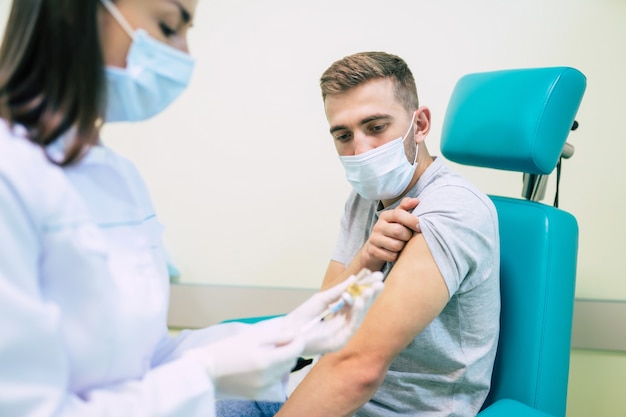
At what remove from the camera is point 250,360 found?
0.65 meters

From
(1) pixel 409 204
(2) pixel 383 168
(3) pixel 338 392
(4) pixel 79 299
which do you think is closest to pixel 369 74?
(2) pixel 383 168

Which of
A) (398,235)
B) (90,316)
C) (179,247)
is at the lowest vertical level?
(179,247)

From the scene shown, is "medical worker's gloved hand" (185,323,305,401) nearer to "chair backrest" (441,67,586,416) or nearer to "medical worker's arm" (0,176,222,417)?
"medical worker's arm" (0,176,222,417)

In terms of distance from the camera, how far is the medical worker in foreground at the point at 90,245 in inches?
19.9

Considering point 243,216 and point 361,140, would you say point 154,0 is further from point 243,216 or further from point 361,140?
point 243,216

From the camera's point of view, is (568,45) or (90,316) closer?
(90,316)

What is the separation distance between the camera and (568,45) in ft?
5.49

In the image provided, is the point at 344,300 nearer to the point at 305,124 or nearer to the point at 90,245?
the point at 90,245

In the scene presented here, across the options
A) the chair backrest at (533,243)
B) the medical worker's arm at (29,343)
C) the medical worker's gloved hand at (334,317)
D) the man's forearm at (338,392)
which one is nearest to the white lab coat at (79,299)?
the medical worker's arm at (29,343)

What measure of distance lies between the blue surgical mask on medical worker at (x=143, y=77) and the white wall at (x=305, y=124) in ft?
3.63

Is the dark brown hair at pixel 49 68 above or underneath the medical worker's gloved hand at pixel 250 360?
above

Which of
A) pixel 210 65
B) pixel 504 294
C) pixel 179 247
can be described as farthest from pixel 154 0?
pixel 179 247

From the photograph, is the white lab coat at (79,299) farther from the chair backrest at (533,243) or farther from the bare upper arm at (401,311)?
the chair backrest at (533,243)

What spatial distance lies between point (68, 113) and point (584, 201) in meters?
1.77
